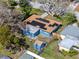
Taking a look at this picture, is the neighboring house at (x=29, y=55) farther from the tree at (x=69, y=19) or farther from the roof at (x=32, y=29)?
the tree at (x=69, y=19)

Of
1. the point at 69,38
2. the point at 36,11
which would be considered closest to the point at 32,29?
the point at 69,38

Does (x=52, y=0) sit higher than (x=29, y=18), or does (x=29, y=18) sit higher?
(x=52, y=0)

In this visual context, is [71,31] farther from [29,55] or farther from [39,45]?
[29,55]

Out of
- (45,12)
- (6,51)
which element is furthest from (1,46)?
(45,12)

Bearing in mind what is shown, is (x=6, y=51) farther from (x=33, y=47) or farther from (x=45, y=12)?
(x=45, y=12)

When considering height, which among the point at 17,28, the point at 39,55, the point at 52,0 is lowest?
the point at 39,55

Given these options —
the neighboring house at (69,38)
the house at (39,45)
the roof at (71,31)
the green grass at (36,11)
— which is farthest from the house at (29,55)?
the green grass at (36,11)
